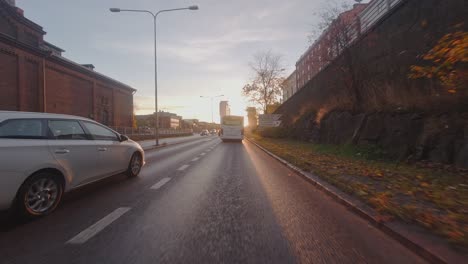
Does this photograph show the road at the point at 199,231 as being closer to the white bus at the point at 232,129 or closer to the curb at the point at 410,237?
the curb at the point at 410,237

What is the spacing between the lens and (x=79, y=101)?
36812 millimetres

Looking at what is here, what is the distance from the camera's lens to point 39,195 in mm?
3850

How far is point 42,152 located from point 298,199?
4.40 meters

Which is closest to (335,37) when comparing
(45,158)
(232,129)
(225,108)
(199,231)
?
(199,231)

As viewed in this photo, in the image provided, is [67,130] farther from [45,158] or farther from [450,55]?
Answer: [450,55]

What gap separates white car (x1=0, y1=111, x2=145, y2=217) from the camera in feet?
11.3

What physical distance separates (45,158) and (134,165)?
3145 mm

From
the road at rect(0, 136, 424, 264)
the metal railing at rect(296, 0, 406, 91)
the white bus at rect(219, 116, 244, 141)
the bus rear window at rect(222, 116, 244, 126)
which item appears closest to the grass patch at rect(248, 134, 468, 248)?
the road at rect(0, 136, 424, 264)

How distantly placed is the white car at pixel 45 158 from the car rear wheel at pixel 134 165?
107 cm

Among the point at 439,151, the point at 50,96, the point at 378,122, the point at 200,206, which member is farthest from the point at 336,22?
the point at 50,96

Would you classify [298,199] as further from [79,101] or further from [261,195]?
[79,101]

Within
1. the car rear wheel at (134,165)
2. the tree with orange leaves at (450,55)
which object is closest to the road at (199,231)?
the car rear wheel at (134,165)

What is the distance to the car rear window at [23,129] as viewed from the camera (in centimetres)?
362

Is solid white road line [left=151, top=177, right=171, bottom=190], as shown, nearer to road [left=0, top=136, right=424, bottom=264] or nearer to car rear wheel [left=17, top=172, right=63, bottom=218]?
road [left=0, top=136, right=424, bottom=264]
